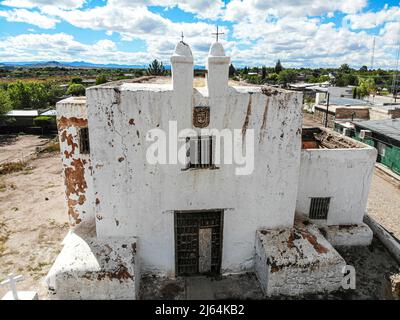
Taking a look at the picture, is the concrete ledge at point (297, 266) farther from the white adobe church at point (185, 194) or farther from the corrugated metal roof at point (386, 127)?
the corrugated metal roof at point (386, 127)

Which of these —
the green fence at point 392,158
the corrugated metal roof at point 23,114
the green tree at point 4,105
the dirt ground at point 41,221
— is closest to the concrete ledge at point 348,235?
the dirt ground at point 41,221

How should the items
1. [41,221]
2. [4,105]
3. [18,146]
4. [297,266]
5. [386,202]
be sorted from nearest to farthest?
1. [297,266]
2. [41,221]
3. [386,202]
4. [18,146]
5. [4,105]

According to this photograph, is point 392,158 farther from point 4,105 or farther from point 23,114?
point 23,114

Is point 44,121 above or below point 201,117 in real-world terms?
below

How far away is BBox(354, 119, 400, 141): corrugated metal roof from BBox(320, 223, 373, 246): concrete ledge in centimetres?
1052

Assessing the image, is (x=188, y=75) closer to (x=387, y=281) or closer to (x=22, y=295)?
(x=22, y=295)

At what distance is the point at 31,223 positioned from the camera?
12.8 meters

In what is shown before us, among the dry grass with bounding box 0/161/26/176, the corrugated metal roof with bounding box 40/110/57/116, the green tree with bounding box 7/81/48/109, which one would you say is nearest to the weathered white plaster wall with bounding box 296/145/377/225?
the dry grass with bounding box 0/161/26/176

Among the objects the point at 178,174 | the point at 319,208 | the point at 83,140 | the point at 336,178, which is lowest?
the point at 319,208

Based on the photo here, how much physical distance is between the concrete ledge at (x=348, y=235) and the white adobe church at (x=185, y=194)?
169cm

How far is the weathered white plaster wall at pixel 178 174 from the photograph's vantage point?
8102mm

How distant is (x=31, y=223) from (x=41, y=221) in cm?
36

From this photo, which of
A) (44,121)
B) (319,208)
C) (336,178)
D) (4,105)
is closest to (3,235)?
(319,208)
